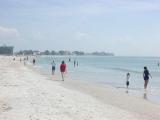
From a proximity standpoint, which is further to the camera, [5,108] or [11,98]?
[11,98]

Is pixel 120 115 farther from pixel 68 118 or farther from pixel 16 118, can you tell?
pixel 16 118

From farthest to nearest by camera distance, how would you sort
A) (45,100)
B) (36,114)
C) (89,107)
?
1. (45,100)
2. (89,107)
3. (36,114)

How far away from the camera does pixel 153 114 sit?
15344 mm

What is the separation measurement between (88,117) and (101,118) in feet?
1.36

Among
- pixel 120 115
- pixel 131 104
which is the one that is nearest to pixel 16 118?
pixel 120 115

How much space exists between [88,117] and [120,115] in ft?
5.77

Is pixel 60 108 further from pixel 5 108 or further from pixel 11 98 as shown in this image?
pixel 11 98

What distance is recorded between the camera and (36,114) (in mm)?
12508

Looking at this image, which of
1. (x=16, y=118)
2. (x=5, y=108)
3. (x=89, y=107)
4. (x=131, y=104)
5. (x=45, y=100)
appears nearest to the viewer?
(x=16, y=118)

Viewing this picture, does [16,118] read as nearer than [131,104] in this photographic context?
Yes

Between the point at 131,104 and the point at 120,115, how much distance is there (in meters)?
4.44

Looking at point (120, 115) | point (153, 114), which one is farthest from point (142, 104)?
point (120, 115)

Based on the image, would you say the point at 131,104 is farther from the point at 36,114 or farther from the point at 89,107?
the point at 36,114

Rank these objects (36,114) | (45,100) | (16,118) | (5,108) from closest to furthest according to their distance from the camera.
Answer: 1. (16,118)
2. (36,114)
3. (5,108)
4. (45,100)
